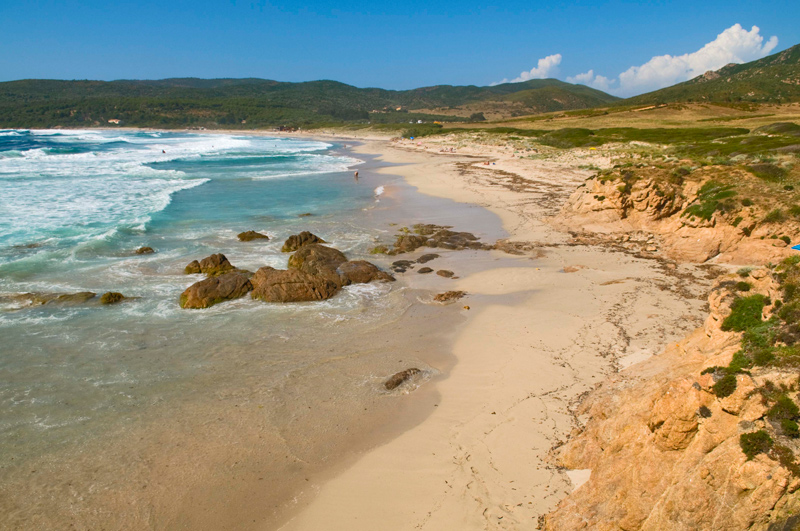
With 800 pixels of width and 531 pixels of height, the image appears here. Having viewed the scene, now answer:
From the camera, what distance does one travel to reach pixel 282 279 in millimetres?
13938

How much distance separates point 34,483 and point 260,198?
24.6 m

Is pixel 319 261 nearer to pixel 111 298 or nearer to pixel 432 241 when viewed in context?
pixel 432 241

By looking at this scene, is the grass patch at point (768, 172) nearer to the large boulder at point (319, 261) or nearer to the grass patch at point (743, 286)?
the grass patch at point (743, 286)

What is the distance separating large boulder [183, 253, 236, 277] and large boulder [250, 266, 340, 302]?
73.2 inches

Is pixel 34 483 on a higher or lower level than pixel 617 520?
lower

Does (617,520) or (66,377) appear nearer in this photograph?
(617,520)

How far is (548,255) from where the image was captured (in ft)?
56.4

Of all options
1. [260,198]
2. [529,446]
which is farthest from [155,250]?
[529,446]

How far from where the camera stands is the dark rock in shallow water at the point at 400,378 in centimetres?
929

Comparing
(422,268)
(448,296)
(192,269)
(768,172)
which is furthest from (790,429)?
(768,172)

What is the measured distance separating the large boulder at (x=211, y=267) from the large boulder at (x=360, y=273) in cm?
381

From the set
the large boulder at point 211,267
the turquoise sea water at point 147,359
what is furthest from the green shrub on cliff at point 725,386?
the large boulder at point 211,267

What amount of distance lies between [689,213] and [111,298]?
19.7m

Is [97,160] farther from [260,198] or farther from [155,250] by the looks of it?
[155,250]
